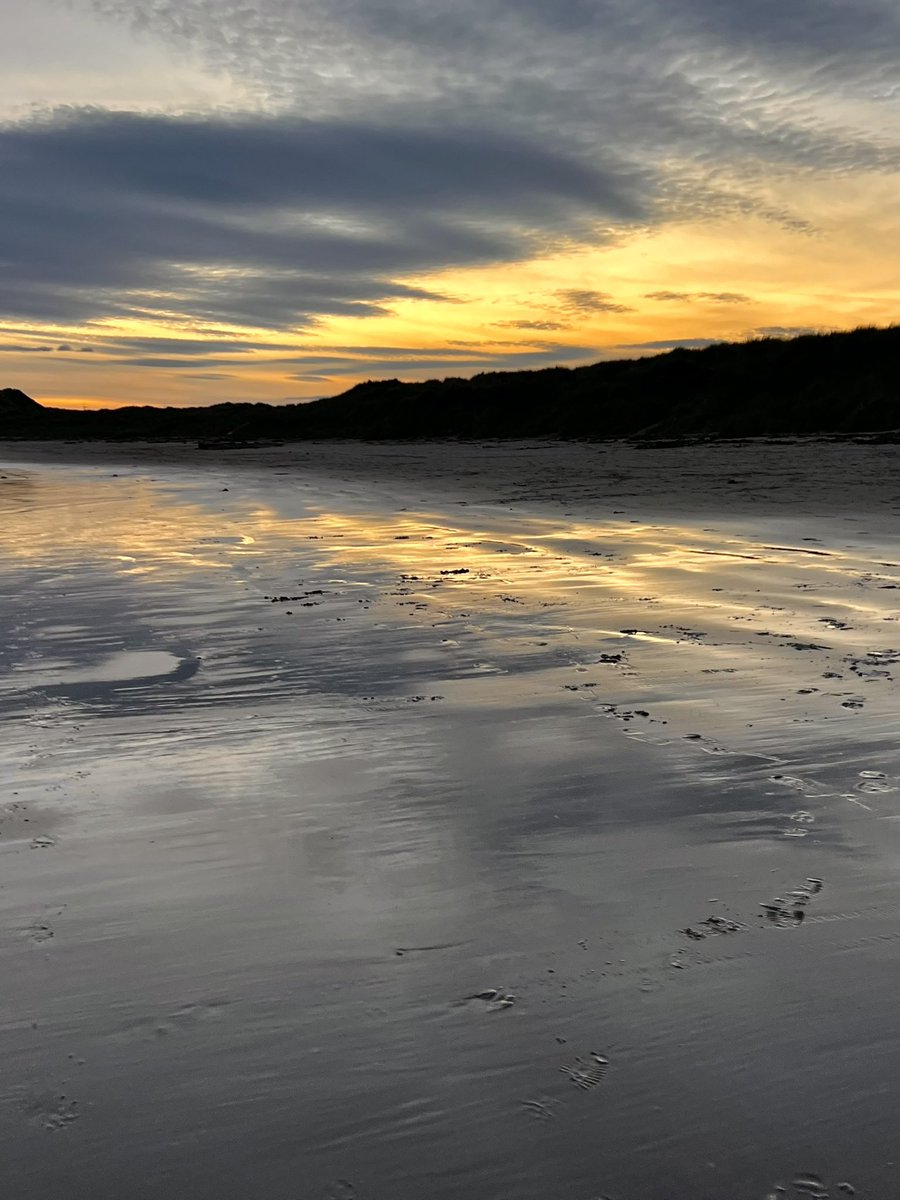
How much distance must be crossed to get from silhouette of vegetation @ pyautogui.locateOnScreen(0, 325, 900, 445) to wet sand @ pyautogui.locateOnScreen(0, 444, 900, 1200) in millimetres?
27448

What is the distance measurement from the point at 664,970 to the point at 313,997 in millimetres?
727

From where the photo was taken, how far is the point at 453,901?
8.83 feet

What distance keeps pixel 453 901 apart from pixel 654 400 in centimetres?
3980

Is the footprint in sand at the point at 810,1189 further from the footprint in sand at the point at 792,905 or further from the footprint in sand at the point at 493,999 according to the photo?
the footprint in sand at the point at 792,905

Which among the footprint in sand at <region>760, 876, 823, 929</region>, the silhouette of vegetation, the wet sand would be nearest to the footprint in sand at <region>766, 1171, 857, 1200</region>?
the wet sand

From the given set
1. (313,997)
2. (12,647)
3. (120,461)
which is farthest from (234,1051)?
(120,461)

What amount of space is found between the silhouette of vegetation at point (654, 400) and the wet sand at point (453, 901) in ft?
90.1

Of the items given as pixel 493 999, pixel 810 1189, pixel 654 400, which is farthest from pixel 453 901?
pixel 654 400

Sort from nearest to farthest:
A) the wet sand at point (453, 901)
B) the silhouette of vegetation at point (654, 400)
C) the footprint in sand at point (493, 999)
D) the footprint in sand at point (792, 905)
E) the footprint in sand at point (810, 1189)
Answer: the footprint in sand at point (810, 1189) < the wet sand at point (453, 901) < the footprint in sand at point (493, 999) < the footprint in sand at point (792, 905) < the silhouette of vegetation at point (654, 400)

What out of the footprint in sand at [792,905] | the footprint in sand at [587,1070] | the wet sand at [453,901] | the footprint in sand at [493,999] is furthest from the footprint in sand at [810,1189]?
the footprint in sand at [792,905]

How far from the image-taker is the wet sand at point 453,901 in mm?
1819

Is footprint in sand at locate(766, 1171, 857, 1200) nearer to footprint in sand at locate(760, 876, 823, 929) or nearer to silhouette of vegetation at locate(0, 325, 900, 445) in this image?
footprint in sand at locate(760, 876, 823, 929)

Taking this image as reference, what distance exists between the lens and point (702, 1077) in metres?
1.96

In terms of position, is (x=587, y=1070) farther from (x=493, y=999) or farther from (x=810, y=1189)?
(x=810, y=1189)
